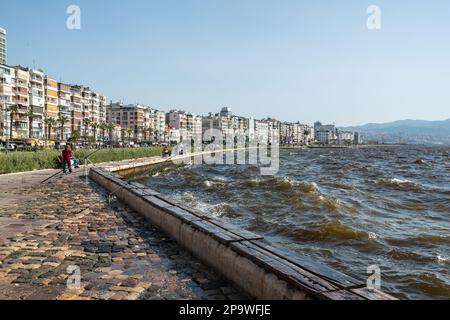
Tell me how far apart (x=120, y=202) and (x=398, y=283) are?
27.5 ft

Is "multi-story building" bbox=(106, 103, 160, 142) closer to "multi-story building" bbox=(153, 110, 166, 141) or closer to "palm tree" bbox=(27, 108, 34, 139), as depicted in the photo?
"multi-story building" bbox=(153, 110, 166, 141)

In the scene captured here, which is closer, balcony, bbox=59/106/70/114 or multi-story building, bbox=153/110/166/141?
balcony, bbox=59/106/70/114

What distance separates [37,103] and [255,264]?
353 feet

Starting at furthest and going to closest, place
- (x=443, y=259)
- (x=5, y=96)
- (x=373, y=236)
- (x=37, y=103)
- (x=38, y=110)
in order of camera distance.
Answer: (x=37, y=103), (x=38, y=110), (x=5, y=96), (x=373, y=236), (x=443, y=259)

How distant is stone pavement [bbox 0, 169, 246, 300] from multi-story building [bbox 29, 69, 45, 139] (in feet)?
313

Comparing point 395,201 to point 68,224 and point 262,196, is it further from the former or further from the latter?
point 68,224

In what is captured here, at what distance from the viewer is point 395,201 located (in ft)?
62.0

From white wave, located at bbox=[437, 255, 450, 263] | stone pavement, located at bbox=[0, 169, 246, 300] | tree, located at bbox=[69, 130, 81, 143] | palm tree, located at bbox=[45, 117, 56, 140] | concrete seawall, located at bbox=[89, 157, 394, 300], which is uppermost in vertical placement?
palm tree, located at bbox=[45, 117, 56, 140]

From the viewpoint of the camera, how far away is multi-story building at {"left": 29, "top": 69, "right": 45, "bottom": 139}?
98219 mm

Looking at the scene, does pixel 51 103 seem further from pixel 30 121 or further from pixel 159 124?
pixel 159 124

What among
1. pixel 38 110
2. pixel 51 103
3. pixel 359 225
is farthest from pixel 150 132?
pixel 359 225

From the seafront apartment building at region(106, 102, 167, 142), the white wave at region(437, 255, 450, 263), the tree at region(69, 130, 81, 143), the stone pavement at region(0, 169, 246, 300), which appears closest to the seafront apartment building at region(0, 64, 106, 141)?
the tree at region(69, 130, 81, 143)

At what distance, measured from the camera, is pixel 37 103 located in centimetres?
10081

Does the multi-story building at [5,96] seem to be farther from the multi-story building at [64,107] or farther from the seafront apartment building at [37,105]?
the multi-story building at [64,107]
